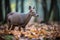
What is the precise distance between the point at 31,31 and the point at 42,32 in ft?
0.42

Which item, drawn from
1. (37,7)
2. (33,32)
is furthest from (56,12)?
(33,32)

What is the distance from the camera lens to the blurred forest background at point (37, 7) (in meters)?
2.58

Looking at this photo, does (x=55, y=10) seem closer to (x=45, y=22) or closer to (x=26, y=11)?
(x=45, y=22)

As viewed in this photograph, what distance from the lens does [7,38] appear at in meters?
2.51

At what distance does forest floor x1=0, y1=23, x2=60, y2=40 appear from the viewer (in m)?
2.54

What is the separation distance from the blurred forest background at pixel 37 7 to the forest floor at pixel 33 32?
0.09m

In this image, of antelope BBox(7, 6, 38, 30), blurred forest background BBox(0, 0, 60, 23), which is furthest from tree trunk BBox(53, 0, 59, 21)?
antelope BBox(7, 6, 38, 30)

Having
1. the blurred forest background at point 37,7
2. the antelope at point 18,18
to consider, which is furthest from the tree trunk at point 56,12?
the antelope at point 18,18

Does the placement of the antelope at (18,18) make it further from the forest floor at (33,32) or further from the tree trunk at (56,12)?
the tree trunk at (56,12)

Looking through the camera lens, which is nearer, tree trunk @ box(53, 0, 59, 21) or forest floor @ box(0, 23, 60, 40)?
forest floor @ box(0, 23, 60, 40)

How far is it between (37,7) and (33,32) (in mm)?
293

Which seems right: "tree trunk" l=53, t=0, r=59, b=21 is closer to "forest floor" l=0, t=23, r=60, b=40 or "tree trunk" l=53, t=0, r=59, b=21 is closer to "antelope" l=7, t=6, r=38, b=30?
"forest floor" l=0, t=23, r=60, b=40

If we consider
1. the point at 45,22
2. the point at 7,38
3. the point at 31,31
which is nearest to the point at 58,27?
the point at 45,22

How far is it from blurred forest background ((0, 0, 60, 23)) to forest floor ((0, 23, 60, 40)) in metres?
0.09
